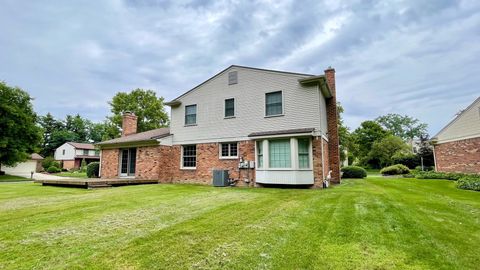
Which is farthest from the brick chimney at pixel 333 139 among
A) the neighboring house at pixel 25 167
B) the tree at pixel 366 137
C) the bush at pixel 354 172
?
the neighboring house at pixel 25 167

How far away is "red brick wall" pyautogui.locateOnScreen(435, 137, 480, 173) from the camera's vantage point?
16.7m

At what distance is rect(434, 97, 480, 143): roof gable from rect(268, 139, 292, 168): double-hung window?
15.3 m

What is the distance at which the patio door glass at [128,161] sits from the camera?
16391 mm

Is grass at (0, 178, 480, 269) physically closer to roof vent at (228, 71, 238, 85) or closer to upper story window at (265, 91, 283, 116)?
upper story window at (265, 91, 283, 116)

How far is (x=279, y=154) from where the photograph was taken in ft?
38.2

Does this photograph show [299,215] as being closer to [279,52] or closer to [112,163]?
[279,52]

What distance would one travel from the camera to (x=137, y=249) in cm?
354

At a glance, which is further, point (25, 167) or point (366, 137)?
point (366, 137)

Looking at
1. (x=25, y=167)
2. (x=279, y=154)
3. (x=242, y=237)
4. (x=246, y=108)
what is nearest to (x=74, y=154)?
(x=25, y=167)

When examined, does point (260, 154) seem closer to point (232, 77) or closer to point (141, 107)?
point (232, 77)

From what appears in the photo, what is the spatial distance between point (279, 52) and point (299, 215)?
13596 millimetres

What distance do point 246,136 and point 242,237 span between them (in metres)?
9.06

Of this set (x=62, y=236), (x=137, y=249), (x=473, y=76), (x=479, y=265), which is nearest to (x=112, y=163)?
(x=62, y=236)

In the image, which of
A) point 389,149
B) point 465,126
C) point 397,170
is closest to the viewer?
point 465,126
